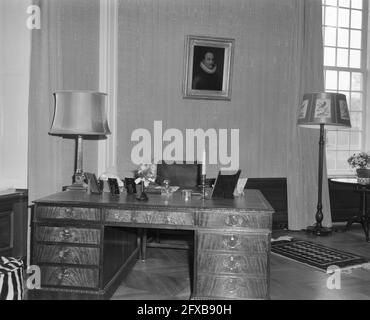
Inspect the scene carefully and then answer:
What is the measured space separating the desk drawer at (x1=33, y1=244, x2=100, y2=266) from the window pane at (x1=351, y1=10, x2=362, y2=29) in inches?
215

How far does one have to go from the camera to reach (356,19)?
6.71 metres

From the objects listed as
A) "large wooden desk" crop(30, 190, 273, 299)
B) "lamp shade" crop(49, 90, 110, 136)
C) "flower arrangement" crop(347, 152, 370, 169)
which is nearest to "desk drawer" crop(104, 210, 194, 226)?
"large wooden desk" crop(30, 190, 273, 299)

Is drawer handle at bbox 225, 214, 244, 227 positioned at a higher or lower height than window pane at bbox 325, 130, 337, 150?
lower

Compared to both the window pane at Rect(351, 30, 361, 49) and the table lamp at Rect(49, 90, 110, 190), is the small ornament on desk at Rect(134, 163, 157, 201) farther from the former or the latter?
the window pane at Rect(351, 30, 361, 49)

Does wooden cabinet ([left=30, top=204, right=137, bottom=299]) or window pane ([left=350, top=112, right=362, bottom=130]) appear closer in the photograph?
wooden cabinet ([left=30, top=204, right=137, bottom=299])

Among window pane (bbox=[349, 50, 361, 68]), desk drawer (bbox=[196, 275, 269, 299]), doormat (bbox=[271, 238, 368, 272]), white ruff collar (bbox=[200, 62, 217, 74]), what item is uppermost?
window pane (bbox=[349, 50, 361, 68])

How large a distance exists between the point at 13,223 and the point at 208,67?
9.94 feet

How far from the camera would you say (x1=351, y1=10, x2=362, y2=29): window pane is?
670 centimetres

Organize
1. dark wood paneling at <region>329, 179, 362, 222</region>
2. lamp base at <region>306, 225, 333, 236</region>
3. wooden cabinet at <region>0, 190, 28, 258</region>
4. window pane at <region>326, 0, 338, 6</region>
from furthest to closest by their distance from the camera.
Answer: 1. window pane at <region>326, 0, 338, 6</region>
2. dark wood paneling at <region>329, 179, 362, 222</region>
3. lamp base at <region>306, 225, 333, 236</region>
4. wooden cabinet at <region>0, 190, 28, 258</region>

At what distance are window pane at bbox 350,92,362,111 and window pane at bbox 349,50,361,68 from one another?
16.8 inches

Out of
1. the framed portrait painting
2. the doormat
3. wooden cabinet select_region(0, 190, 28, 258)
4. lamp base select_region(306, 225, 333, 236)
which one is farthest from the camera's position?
lamp base select_region(306, 225, 333, 236)

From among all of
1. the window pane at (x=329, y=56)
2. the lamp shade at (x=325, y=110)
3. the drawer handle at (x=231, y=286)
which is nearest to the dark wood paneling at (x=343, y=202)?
the lamp shade at (x=325, y=110)

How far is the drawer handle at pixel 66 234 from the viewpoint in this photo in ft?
10.4
